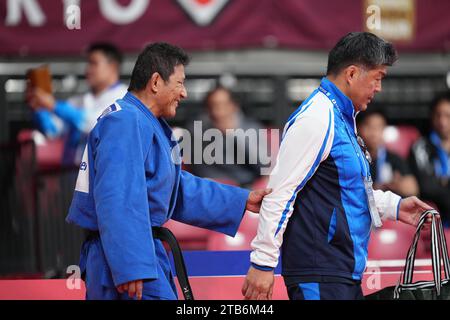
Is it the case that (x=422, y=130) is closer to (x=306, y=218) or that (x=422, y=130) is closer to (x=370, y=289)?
(x=370, y=289)

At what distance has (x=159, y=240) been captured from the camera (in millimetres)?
4156

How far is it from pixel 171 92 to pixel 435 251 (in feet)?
4.53

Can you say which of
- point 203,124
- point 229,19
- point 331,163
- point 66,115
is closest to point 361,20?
point 229,19

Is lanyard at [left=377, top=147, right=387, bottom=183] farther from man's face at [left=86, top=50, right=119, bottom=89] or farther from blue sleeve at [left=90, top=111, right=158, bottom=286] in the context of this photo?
blue sleeve at [left=90, top=111, right=158, bottom=286]

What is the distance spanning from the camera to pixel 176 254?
4.22 metres

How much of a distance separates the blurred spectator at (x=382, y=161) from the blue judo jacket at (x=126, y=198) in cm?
357

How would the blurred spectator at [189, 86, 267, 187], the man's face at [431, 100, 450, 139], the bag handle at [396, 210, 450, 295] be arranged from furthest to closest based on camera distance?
the man's face at [431, 100, 450, 139] < the blurred spectator at [189, 86, 267, 187] < the bag handle at [396, 210, 450, 295]

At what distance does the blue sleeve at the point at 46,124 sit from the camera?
315 inches

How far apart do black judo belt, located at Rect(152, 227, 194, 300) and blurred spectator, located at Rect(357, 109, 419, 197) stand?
Result: 3.57m

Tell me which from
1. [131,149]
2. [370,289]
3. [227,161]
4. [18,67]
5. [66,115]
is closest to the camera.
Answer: [131,149]

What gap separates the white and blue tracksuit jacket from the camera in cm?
389

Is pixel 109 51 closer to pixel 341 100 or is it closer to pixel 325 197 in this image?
pixel 341 100

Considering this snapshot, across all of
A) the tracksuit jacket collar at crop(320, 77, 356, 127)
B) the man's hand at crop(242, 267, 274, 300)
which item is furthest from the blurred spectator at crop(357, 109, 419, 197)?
the man's hand at crop(242, 267, 274, 300)

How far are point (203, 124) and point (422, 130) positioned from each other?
2432mm
